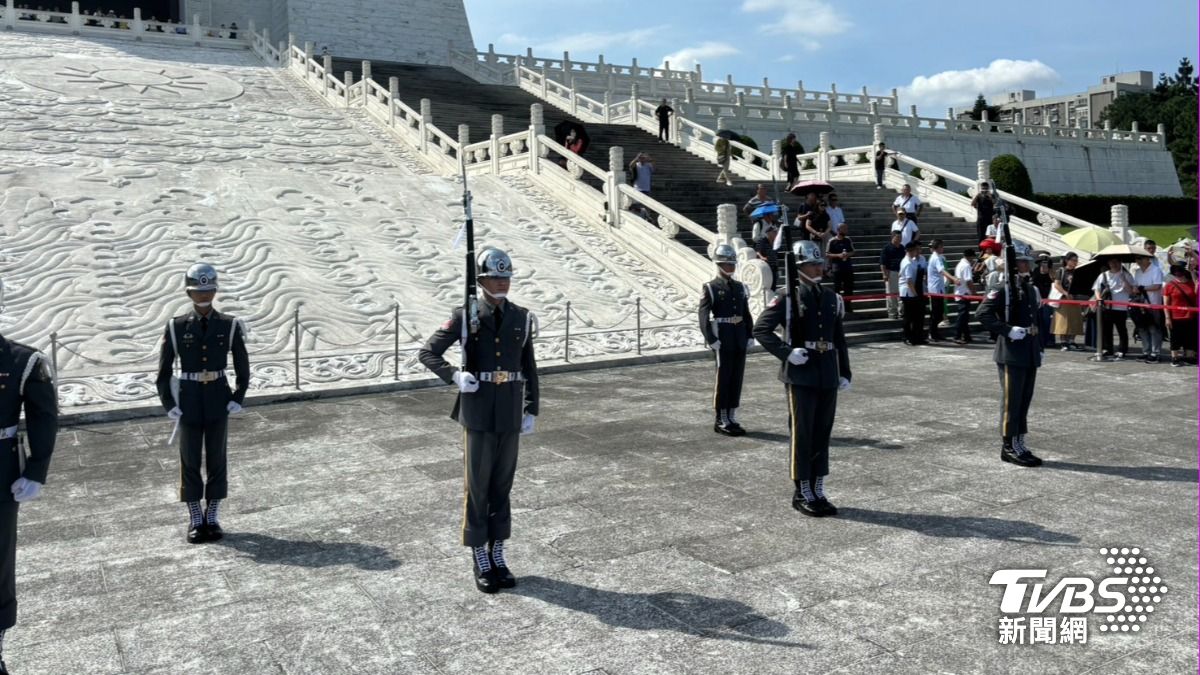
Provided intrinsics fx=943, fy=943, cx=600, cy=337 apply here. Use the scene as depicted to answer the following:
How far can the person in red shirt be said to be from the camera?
470 inches

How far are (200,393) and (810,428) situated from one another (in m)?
3.80

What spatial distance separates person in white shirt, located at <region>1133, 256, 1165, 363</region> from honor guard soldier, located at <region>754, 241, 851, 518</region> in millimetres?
8229

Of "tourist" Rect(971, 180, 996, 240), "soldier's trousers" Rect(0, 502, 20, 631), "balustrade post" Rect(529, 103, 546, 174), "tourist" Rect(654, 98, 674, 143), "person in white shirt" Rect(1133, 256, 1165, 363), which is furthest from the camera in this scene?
"tourist" Rect(654, 98, 674, 143)

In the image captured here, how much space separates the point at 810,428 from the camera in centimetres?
595

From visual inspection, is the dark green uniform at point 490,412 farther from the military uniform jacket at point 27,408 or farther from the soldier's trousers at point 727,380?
the soldier's trousers at point 727,380

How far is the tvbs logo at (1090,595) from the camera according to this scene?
163 inches

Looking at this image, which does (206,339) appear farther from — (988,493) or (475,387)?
(988,493)

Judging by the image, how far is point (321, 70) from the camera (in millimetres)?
30078

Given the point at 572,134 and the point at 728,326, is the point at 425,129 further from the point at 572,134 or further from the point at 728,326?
the point at 728,326

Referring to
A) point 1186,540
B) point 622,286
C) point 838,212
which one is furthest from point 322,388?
point 838,212

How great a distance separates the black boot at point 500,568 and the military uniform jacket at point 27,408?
2.05 m

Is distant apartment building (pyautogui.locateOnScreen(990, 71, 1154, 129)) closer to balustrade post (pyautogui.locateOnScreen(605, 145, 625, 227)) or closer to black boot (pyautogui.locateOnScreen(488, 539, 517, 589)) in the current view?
balustrade post (pyautogui.locateOnScreen(605, 145, 625, 227))

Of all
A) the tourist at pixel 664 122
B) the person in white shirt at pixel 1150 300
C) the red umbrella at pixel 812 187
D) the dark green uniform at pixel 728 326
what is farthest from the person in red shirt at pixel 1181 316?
the tourist at pixel 664 122

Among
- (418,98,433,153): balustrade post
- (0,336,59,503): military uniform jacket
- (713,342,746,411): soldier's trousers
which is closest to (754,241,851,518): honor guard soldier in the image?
(713,342,746,411): soldier's trousers
